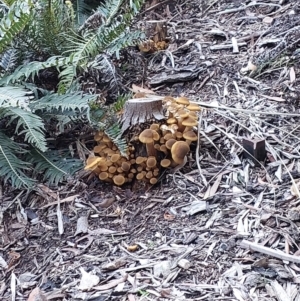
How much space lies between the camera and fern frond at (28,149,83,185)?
228cm

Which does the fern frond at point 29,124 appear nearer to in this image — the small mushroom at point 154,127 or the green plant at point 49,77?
the green plant at point 49,77

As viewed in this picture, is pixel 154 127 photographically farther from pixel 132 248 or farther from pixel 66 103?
pixel 132 248

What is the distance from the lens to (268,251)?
5.73 ft

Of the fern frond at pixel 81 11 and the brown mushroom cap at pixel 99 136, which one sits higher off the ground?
the fern frond at pixel 81 11

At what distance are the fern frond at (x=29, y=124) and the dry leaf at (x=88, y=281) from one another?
0.56 m

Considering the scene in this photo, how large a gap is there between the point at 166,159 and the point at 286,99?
0.67 m

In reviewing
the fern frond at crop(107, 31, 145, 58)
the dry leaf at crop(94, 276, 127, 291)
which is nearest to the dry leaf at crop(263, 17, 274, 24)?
the fern frond at crop(107, 31, 145, 58)

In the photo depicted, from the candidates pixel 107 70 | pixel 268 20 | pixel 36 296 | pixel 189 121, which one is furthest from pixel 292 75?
pixel 36 296

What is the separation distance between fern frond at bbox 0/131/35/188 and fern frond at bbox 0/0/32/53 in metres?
0.48

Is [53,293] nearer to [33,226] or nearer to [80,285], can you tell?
[80,285]

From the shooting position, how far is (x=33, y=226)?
85.4 inches

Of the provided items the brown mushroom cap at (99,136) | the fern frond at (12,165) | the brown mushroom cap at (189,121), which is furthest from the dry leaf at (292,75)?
the fern frond at (12,165)

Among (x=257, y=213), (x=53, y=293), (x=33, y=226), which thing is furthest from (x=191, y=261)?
(x=33, y=226)

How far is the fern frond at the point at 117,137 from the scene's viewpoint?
2153mm
